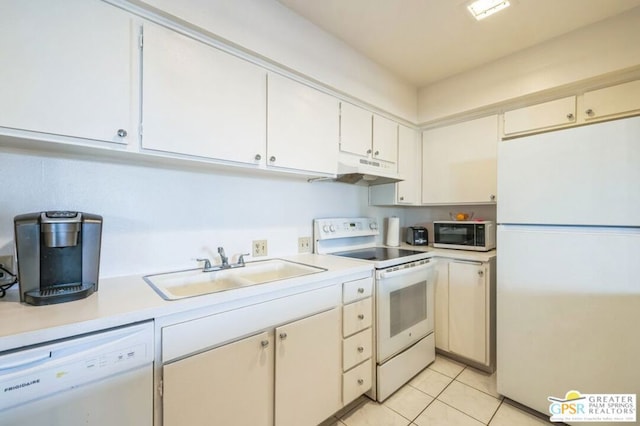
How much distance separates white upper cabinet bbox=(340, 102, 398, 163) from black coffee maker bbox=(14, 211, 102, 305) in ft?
5.26

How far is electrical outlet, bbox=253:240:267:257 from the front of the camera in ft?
6.03

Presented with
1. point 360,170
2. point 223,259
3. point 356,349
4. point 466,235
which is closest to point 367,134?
point 360,170

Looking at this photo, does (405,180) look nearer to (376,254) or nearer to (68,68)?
(376,254)

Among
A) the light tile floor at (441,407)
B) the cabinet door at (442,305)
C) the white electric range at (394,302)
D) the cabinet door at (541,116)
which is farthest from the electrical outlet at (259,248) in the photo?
the cabinet door at (541,116)

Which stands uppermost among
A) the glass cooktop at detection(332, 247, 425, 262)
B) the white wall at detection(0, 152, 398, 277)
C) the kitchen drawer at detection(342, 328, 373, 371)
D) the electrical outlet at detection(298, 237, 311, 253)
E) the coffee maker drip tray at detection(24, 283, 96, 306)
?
the white wall at detection(0, 152, 398, 277)

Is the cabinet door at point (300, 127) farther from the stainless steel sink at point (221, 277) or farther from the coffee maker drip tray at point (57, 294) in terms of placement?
the coffee maker drip tray at point (57, 294)

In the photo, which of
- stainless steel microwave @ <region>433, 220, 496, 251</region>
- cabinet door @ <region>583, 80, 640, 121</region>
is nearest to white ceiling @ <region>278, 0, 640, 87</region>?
cabinet door @ <region>583, 80, 640, 121</region>

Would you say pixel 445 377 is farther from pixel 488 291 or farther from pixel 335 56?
pixel 335 56

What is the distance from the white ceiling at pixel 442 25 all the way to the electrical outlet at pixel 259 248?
1.52 m

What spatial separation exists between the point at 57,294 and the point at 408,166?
8.63ft

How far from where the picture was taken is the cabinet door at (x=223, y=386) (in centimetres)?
99

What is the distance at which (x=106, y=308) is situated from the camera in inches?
36.7

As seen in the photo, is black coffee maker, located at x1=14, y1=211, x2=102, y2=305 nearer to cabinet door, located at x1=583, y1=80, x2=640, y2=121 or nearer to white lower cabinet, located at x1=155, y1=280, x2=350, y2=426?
white lower cabinet, located at x1=155, y1=280, x2=350, y2=426

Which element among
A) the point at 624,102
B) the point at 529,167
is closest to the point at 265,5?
the point at 529,167
